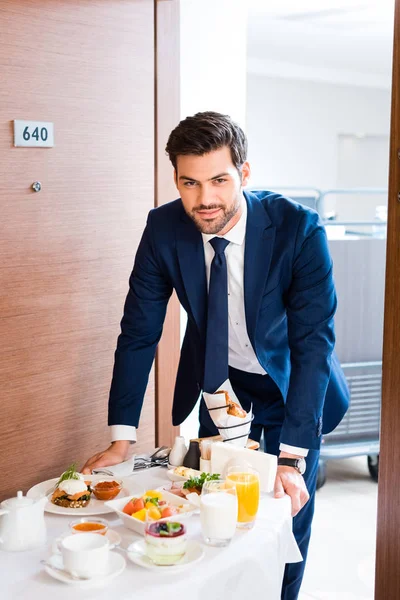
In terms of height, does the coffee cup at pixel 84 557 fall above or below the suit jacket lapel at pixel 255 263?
below

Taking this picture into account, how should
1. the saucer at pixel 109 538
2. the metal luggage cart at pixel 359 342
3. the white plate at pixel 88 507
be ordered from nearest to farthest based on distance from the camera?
the saucer at pixel 109 538 < the white plate at pixel 88 507 < the metal luggage cart at pixel 359 342

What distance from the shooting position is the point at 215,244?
219 centimetres

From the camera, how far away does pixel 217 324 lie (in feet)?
7.23

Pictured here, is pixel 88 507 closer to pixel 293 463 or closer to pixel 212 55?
pixel 293 463

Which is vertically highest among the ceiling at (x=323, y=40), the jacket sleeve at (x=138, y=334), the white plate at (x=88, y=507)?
the ceiling at (x=323, y=40)

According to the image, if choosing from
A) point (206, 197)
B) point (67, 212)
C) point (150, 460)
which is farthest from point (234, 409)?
point (67, 212)

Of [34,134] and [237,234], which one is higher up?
[34,134]

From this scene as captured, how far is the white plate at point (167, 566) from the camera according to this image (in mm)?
1503

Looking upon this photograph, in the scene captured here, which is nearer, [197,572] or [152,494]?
[197,572]

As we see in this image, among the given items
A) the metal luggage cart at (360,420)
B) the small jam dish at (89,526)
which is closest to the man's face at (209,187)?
the small jam dish at (89,526)

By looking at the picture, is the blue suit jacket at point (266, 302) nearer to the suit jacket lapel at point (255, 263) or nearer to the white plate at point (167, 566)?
the suit jacket lapel at point (255, 263)

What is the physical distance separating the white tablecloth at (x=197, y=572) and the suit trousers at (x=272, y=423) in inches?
20.4

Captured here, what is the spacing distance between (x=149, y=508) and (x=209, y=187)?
0.81 m

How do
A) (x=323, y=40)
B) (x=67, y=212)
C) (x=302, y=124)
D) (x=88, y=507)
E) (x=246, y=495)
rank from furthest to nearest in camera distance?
(x=302, y=124)
(x=323, y=40)
(x=67, y=212)
(x=88, y=507)
(x=246, y=495)
